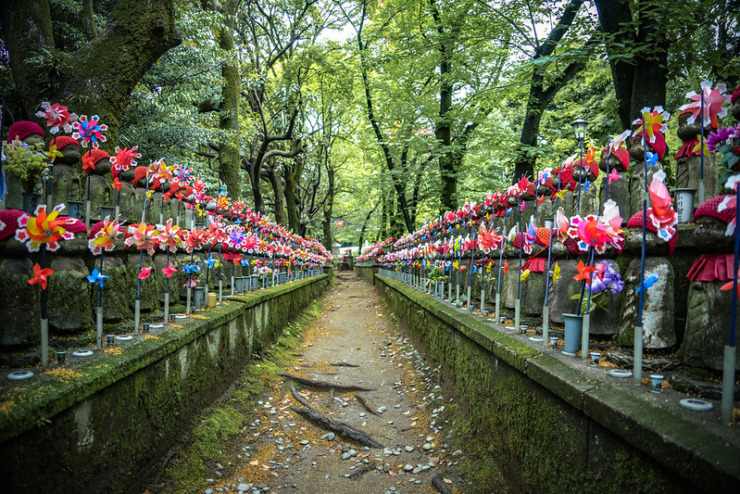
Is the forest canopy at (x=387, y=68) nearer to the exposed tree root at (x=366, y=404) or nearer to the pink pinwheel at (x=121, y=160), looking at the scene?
the pink pinwheel at (x=121, y=160)

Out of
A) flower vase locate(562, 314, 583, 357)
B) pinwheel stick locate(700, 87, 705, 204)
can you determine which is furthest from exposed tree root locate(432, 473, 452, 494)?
pinwheel stick locate(700, 87, 705, 204)

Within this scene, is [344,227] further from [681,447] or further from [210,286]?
[681,447]

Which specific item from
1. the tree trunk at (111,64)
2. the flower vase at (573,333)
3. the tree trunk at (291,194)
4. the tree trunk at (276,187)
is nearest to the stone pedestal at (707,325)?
the flower vase at (573,333)

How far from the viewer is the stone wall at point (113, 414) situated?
170 cm

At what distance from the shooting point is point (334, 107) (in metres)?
20.8

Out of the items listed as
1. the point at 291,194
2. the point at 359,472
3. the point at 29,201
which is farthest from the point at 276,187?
the point at 359,472

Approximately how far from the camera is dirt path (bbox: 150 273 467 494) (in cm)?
334

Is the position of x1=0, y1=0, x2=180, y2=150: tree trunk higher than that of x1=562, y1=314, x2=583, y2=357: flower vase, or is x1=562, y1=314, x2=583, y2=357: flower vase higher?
x1=0, y1=0, x2=180, y2=150: tree trunk

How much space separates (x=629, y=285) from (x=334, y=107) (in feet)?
65.7

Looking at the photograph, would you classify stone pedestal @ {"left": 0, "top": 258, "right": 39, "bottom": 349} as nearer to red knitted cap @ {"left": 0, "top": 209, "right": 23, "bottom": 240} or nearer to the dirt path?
red knitted cap @ {"left": 0, "top": 209, "right": 23, "bottom": 240}

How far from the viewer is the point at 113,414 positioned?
7.64 feet

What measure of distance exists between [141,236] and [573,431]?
319cm

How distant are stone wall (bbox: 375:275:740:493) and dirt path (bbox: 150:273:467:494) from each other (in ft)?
2.01

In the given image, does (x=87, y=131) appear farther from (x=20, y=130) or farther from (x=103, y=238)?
(x=103, y=238)
